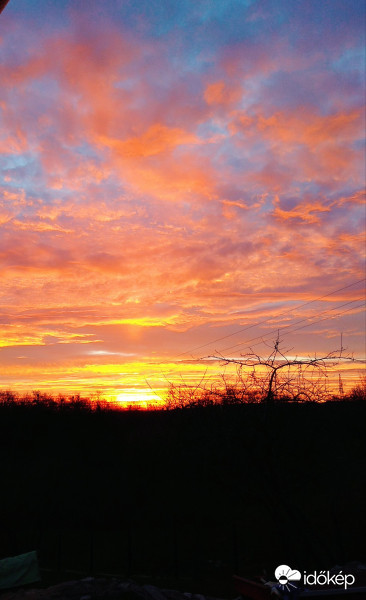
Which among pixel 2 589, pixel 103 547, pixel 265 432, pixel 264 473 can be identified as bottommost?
pixel 103 547

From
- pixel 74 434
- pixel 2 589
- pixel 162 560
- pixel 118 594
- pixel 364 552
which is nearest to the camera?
pixel 118 594

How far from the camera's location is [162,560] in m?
27.8

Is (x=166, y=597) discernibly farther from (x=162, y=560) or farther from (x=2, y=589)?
(x=162, y=560)

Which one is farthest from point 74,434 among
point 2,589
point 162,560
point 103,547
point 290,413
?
point 290,413

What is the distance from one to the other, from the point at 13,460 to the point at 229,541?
137ft

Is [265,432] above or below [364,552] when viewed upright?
above

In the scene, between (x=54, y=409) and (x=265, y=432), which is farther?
(x=54, y=409)

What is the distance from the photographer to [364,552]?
77.5 ft

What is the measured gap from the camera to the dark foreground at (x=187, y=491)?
451 inches

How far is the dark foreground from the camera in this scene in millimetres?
11461

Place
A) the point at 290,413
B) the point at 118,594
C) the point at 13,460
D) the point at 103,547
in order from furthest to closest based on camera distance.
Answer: the point at 13,460
the point at 103,547
the point at 290,413
the point at 118,594

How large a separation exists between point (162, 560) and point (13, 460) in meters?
40.9

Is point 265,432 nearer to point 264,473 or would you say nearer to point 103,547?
point 264,473

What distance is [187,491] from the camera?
30469 millimetres
